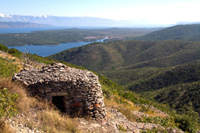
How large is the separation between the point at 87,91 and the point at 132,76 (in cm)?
6096

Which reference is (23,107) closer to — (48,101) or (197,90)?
(48,101)

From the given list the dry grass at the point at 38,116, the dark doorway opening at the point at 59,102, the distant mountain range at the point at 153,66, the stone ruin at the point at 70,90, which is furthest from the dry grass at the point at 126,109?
the distant mountain range at the point at 153,66

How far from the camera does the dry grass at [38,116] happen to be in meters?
5.32

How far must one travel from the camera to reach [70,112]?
745cm

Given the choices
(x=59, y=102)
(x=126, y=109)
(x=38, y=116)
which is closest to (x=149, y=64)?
(x=126, y=109)

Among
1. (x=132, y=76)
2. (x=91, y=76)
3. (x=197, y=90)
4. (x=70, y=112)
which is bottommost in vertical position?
(x=132, y=76)

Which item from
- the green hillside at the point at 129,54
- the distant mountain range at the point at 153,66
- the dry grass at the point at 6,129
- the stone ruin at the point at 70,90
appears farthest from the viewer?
the green hillside at the point at 129,54

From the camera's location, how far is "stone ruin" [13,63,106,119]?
7.09m

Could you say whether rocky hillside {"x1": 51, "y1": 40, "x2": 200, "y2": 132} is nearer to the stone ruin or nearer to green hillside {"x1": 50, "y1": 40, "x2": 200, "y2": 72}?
green hillside {"x1": 50, "y1": 40, "x2": 200, "y2": 72}

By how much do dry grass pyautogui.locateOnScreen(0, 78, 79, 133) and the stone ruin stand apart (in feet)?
1.49

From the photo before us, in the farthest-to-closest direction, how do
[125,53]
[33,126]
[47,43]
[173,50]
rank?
1. [47,43]
2. [125,53]
3. [173,50]
4. [33,126]

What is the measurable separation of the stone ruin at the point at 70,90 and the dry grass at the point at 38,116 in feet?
1.49

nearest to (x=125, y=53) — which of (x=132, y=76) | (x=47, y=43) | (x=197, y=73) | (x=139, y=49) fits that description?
(x=139, y=49)

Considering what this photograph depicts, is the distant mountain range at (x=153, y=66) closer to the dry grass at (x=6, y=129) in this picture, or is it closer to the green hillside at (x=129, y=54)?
the green hillside at (x=129, y=54)
